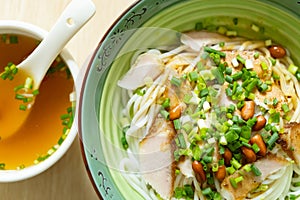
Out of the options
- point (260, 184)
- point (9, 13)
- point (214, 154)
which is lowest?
point (260, 184)

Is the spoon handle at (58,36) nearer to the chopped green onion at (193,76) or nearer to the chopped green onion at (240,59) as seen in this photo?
the chopped green onion at (193,76)

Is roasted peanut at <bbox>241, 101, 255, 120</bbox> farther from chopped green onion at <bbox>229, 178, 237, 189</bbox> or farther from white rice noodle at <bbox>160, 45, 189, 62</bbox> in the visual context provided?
white rice noodle at <bbox>160, 45, 189, 62</bbox>

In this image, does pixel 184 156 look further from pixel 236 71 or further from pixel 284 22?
pixel 284 22

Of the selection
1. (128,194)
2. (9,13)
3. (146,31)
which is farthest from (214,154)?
(9,13)

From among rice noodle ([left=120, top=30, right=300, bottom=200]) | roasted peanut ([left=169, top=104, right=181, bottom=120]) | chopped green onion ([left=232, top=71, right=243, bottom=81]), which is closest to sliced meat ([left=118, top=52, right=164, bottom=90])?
rice noodle ([left=120, top=30, right=300, bottom=200])

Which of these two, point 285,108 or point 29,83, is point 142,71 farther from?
point 285,108

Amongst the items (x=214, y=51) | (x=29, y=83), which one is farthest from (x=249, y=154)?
(x=29, y=83)
